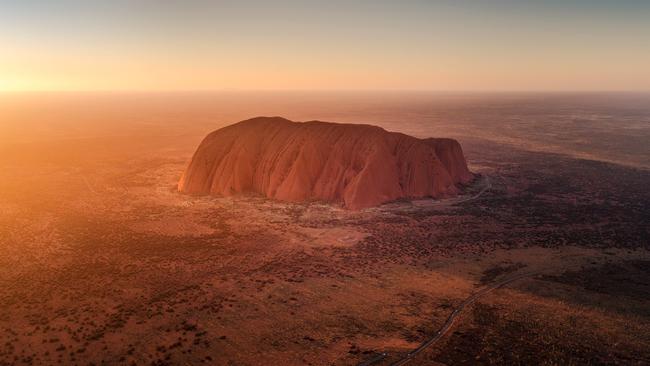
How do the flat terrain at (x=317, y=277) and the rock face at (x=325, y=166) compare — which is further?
the rock face at (x=325, y=166)

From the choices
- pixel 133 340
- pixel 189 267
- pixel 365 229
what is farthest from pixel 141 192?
pixel 133 340

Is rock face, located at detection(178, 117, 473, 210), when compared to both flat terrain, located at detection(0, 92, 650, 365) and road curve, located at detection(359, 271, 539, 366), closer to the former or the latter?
flat terrain, located at detection(0, 92, 650, 365)

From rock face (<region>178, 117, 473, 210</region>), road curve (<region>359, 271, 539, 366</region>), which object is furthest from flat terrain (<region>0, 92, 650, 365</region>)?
rock face (<region>178, 117, 473, 210</region>)

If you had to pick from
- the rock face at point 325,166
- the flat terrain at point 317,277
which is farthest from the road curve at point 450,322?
the rock face at point 325,166

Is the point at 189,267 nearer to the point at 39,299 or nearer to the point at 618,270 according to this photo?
the point at 39,299

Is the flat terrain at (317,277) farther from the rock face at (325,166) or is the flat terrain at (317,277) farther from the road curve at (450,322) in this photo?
the rock face at (325,166)

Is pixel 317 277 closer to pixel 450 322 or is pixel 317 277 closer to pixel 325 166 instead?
pixel 450 322

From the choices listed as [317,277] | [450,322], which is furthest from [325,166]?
[450,322]
